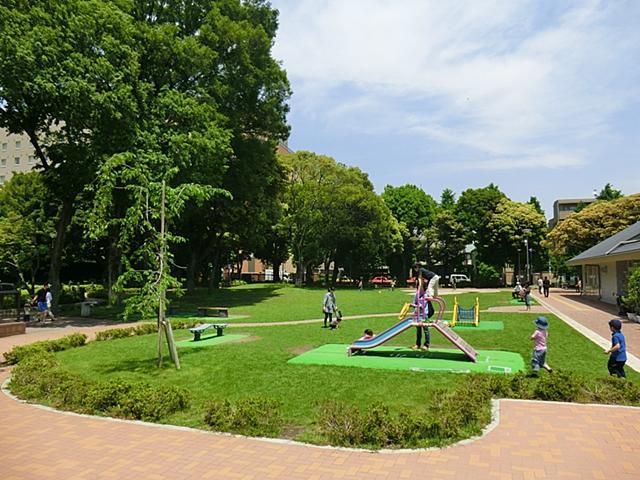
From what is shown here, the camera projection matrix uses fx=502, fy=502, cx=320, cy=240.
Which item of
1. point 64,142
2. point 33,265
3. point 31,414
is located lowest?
point 31,414

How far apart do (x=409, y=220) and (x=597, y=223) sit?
22590 mm

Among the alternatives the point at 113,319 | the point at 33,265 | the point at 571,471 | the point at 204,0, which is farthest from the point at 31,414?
the point at 33,265

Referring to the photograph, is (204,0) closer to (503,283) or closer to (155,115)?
(155,115)

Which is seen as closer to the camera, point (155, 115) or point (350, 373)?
point (350, 373)

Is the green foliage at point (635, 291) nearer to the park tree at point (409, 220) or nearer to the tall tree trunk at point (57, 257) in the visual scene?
the tall tree trunk at point (57, 257)

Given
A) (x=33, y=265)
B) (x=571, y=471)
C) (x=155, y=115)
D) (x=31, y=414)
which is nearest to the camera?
(x=571, y=471)

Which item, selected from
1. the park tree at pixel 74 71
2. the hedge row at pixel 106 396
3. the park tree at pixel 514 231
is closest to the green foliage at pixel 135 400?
the hedge row at pixel 106 396

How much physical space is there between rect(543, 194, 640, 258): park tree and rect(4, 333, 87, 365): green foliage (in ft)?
154

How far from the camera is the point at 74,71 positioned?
21.5m

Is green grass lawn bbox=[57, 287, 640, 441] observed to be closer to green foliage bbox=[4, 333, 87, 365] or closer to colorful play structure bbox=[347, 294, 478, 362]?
green foliage bbox=[4, 333, 87, 365]

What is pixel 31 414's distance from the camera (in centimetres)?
837

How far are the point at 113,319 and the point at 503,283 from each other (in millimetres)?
48724

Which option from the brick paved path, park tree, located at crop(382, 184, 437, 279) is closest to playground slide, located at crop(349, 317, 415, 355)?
the brick paved path

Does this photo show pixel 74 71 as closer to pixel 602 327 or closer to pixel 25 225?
pixel 25 225
